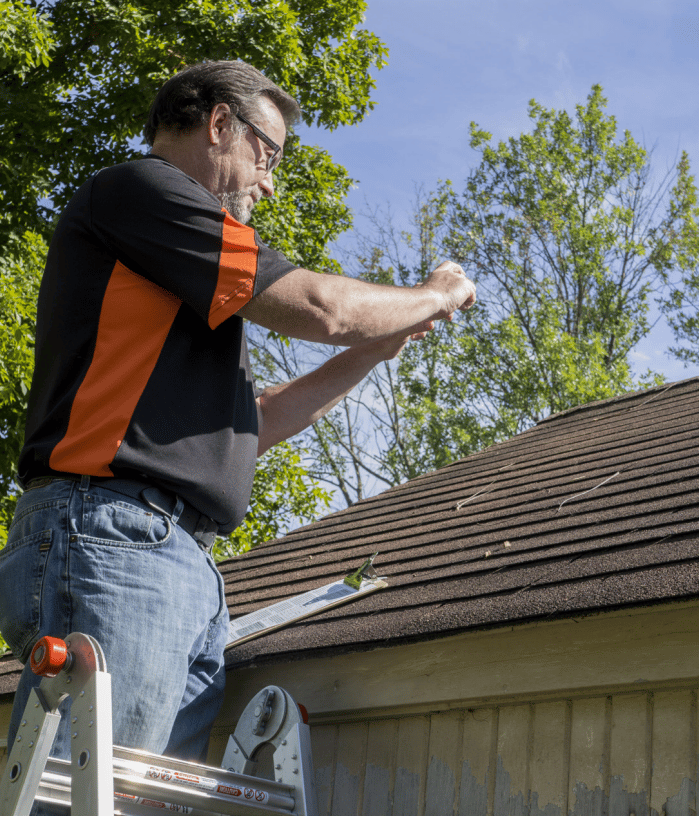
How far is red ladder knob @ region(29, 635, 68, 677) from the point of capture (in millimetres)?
1803

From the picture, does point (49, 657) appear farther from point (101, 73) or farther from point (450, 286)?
point (101, 73)

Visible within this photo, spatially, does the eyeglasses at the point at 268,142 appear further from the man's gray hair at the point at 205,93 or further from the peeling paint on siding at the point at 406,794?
the peeling paint on siding at the point at 406,794

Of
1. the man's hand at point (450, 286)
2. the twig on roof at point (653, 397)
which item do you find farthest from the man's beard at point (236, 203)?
the twig on roof at point (653, 397)

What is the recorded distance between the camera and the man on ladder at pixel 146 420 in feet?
6.66

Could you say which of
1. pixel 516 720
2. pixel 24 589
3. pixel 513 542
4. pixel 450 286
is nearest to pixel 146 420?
pixel 24 589

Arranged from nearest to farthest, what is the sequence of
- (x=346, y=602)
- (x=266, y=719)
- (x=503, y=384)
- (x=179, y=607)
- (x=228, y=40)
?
1. (x=179, y=607)
2. (x=266, y=719)
3. (x=346, y=602)
4. (x=228, y=40)
5. (x=503, y=384)

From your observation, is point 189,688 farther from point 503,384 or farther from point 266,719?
point 503,384

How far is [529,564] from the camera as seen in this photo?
3303 mm

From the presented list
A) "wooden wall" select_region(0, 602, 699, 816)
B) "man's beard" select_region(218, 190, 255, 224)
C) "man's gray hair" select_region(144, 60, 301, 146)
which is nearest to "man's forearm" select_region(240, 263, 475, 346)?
"man's beard" select_region(218, 190, 255, 224)

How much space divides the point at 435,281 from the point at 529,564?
4.24ft

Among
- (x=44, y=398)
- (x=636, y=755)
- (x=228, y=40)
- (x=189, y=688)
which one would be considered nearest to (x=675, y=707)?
(x=636, y=755)

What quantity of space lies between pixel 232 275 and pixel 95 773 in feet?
3.87

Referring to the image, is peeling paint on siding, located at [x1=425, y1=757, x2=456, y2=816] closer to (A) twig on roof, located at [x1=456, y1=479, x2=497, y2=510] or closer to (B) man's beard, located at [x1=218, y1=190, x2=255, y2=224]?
(B) man's beard, located at [x1=218, y1=190, x2=255, y2=224]

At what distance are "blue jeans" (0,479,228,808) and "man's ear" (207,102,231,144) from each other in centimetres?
117
